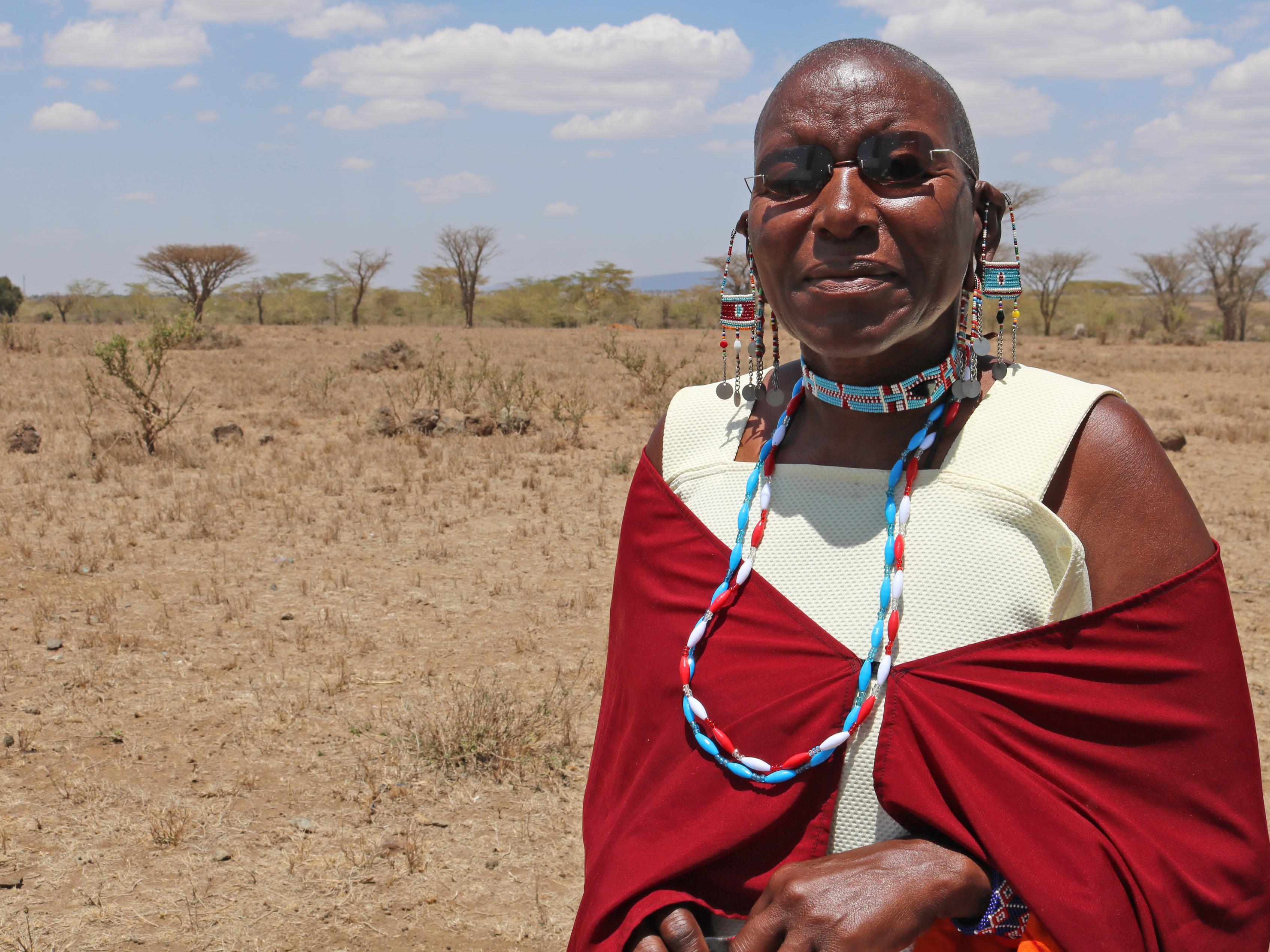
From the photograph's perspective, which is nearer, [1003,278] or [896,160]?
[896,160]

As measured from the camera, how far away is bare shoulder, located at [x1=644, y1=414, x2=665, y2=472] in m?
1.63

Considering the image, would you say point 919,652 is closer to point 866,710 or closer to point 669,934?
point 866,710

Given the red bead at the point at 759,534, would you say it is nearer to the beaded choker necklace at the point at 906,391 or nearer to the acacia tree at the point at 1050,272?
the beaded choker necklace at the point at 906,391

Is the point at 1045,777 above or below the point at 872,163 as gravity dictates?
below

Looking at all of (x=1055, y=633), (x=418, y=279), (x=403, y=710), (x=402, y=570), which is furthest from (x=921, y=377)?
(x=418, y=279)

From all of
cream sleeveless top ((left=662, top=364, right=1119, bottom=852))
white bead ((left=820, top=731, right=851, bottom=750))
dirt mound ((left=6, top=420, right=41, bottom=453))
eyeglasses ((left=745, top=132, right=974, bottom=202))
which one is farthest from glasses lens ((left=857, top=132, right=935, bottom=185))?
dirt mound ((left=6, top=420, right=41, bottom=453))

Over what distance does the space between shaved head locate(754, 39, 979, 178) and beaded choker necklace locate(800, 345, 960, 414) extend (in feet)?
0.87

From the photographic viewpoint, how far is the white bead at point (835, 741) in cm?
126

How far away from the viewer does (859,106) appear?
1313 millimetres

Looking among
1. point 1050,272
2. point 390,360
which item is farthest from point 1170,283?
point 390,360

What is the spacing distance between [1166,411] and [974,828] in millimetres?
12808

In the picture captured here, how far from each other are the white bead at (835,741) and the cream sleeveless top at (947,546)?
0.02 meters

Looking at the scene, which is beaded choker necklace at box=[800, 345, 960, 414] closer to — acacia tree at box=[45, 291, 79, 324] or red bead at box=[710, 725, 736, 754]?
red bead at box=[710, 725, 736, 754]

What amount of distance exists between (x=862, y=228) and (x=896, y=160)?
10cm
